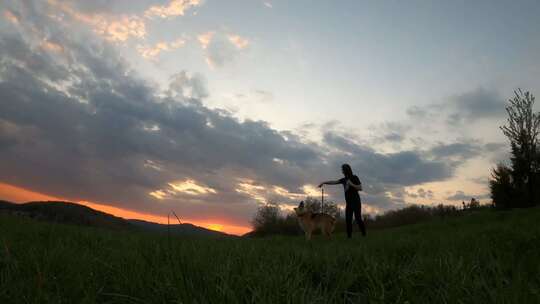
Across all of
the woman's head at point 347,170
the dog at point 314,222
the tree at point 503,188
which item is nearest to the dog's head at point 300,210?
the dog at point 314,222

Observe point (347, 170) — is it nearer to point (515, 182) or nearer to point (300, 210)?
point (300, 210)

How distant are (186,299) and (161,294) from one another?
41 cm

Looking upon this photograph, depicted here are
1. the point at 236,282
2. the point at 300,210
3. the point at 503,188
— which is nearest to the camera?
the point at 236,282

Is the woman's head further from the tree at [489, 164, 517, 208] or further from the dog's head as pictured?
the tree at [489, 164, 517, 208]

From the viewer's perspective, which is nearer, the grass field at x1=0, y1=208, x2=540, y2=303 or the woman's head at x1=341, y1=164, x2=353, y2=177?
the grass field at x1=0, y1=208, x2=540, y2=303

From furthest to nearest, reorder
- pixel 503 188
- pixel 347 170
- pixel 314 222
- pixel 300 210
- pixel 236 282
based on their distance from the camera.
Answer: pixel 503 188, pixel 300 210, pixel 314 222, pixel 347 170, pixel 236 282

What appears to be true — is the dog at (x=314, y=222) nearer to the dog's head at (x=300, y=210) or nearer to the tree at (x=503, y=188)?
the dog's head at (x=300, y=210)

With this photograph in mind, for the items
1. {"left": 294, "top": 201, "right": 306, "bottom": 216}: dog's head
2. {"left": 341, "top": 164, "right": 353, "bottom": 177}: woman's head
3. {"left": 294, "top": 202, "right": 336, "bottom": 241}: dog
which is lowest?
{"left": 294, "top": 202, "right": 336, "bottom": 241}: dog

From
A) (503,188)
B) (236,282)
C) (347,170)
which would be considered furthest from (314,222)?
(503,188)

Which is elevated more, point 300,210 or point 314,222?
point 300,210

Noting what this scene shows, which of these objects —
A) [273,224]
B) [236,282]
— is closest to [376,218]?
[273,224]

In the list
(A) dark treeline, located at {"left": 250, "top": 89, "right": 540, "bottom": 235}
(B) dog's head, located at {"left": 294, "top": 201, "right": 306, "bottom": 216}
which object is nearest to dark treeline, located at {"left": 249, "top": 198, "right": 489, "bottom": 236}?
(A) dark treeline, located at {"left": 250, "top": 89, "right": 540, "bottom": 235}

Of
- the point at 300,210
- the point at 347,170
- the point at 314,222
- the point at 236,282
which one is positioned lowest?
the point at 236,282

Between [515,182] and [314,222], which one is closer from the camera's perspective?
[314,222]
